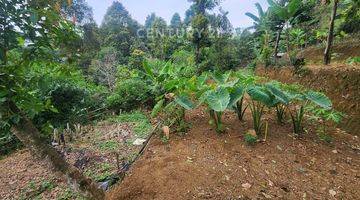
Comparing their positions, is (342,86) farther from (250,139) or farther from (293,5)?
(250,139)

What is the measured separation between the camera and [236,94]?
4.73 meters

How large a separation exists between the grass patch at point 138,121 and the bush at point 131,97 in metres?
0.62

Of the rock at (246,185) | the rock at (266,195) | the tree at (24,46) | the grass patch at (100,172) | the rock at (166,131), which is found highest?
the tree at (24,46)

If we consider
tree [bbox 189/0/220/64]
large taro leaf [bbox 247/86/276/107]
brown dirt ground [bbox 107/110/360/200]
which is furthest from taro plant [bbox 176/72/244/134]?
tree [bbox 189/0/220/64]

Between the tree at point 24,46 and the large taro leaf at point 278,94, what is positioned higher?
the tree at point 24,46

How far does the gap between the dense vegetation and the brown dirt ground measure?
38cm

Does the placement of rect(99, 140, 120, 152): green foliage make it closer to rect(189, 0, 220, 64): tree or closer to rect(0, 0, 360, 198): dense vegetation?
rect(0, 0, 360, 198): dense vegetation

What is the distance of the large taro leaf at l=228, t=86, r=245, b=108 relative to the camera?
4.67 metres

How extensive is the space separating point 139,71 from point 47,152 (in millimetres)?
7962

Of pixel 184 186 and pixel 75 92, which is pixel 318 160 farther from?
pixel 75 92

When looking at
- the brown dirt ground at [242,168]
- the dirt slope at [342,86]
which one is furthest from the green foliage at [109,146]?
the dirt slope at [342,86]

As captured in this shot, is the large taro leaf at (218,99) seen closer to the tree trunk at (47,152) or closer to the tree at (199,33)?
the tree trunk at (47,152)

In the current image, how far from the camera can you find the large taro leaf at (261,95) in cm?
455

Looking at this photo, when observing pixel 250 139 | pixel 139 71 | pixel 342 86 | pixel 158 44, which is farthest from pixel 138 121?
pixel 158 44
